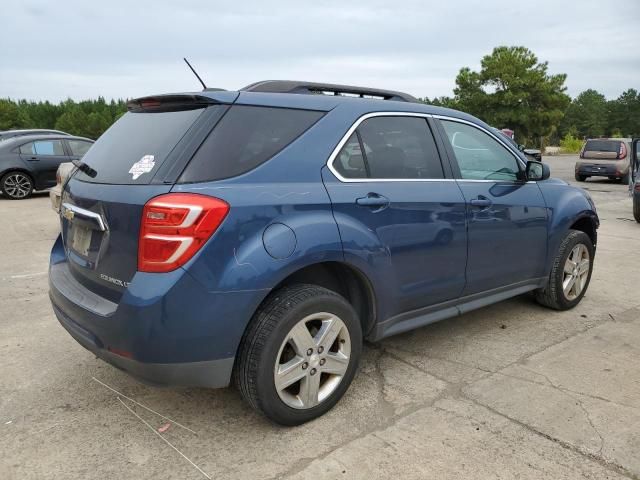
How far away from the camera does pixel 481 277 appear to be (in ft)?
12.1

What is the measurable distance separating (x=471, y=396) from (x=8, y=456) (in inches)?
95.2

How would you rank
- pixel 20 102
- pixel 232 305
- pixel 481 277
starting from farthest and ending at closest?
pixel 20 102 → pixel 481 277 → pixel 232 305

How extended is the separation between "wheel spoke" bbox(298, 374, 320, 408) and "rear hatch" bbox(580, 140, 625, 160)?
723 inches

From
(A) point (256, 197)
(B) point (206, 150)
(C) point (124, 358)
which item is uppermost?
(B) point (206, 150)

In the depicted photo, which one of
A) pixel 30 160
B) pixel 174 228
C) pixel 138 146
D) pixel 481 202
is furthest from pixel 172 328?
pixel 30 160

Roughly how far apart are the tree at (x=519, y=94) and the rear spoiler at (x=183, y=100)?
4570 cm

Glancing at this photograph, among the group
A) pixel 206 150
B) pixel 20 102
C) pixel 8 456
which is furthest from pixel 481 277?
pixel 20 102

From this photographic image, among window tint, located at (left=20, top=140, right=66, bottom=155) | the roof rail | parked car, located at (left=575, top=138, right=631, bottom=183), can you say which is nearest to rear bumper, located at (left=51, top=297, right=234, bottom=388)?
the roof rail

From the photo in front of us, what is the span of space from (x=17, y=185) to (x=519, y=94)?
136 feet

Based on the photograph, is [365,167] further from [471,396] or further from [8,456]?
[8,456]

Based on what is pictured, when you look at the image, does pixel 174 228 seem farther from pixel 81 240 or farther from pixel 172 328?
pixel 81 240

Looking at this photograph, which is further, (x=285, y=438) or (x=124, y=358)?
(x=285, y=438)

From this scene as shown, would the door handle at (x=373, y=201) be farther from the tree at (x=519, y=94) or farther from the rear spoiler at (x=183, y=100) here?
the tree at (x=519, y=94)

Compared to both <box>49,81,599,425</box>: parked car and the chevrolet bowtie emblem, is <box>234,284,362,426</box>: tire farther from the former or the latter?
the chevrolet bowtie emblem
